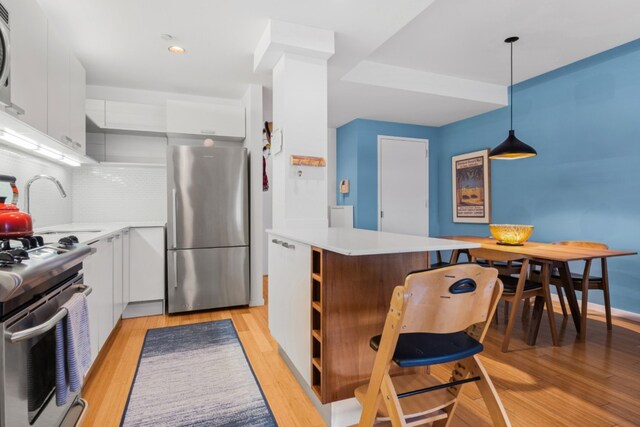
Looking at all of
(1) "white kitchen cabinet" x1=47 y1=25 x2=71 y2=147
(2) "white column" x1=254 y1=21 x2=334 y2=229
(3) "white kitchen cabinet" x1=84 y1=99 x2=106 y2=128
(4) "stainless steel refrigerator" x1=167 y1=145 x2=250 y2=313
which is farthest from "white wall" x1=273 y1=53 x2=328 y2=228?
(3) "white kitchen cabinet" x1=84 y1=99 x2=106 y2=128

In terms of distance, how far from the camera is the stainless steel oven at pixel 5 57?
1558 millimetres

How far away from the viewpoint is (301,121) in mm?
2705

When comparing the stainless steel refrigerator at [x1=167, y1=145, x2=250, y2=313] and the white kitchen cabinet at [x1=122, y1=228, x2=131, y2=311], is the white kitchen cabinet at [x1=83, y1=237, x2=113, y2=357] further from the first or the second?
the stainless steel refrigerator at [x1=167, y1=145, x2=250, y2=313]

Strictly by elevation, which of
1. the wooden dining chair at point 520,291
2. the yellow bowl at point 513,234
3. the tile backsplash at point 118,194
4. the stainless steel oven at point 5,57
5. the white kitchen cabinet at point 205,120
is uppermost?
the white kitchen cabinet at point 205,120

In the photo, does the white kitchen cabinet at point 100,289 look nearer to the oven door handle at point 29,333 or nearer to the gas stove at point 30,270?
the gas stove at point 30,270

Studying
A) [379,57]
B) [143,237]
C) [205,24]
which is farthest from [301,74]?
[143,237]

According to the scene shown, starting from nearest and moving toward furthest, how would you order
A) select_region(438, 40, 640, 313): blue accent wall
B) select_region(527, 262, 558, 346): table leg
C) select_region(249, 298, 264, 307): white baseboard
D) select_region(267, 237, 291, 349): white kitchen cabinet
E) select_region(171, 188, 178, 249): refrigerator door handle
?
select_region(267, 237, 291, 349): white kitchen cabinet < select_region(527, 262, 558, 346): table leg < select_region(438, 40, 640, 313): blue accent wall < select_region(171, 188, 178, 249): refrigerator door handle < select_region(249, 298, 264, 307): white baseboard

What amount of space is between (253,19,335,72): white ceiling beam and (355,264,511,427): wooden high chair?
2.13m

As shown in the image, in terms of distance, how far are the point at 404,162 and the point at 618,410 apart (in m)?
4.03

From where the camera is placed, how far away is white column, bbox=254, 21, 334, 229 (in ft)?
8.61

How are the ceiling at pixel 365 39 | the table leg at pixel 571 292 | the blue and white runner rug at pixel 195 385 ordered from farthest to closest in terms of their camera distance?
the table leg at pixel 571 292 < the ceiling at pixel 365 39 < the blue and white runner rug at pixel 195 385

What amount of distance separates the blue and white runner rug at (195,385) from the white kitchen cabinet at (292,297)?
29 cm

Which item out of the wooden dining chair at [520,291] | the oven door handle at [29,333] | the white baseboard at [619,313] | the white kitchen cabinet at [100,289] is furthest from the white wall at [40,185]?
the white baseboard at [619,313]

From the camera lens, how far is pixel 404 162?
528 cm
